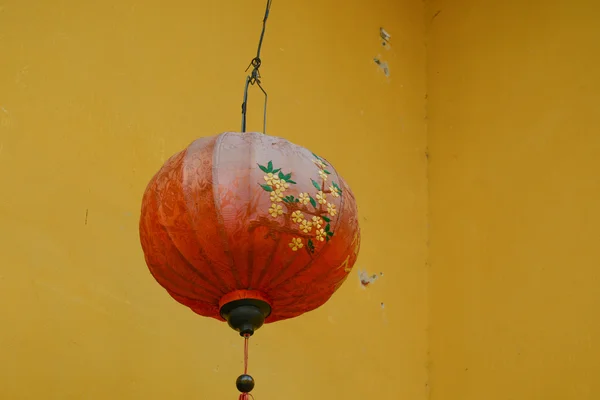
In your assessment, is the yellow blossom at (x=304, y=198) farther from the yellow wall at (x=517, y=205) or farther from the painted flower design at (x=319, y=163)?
the yellow wall at (x=517, y=205)

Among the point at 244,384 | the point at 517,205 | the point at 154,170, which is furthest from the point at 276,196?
the point at 517,205

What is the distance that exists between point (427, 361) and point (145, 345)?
1.08 m

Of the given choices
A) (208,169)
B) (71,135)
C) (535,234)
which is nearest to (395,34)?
(535,234)

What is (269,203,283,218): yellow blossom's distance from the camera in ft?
5.29

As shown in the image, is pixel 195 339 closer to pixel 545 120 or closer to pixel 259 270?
pixel 259 270

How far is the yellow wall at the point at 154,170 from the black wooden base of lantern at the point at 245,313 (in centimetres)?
66

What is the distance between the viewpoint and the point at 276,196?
1626 mm

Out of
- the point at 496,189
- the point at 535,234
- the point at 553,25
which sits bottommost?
the point at 535,234

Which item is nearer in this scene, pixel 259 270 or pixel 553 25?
pixel 259 270

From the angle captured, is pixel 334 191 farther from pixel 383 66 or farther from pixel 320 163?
pixel 383 66

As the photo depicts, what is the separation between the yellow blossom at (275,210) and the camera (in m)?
1.61

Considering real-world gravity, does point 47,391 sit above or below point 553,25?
below

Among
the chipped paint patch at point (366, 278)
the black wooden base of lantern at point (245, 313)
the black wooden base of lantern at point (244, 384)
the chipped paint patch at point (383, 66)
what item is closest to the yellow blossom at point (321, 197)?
the black wooden base of lantern at point (245, 313)

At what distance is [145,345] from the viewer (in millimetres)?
2320
